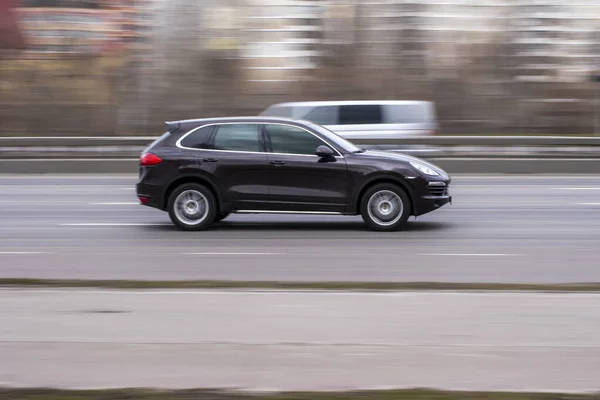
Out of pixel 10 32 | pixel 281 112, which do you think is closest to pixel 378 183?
pixel 281 112

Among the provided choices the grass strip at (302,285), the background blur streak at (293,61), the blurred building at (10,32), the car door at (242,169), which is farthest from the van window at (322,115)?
the blurred building at (10,32)

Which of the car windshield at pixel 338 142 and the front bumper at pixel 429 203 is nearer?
A: the front bumper at pixel 429 203

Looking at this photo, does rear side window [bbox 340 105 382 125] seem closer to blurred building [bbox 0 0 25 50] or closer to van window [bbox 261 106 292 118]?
van window [bbox 261 106 292 118]

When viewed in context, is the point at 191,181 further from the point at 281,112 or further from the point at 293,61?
the point at 293,61

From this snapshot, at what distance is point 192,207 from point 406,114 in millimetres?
11845

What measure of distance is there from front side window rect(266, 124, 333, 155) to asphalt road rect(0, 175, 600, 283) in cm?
111

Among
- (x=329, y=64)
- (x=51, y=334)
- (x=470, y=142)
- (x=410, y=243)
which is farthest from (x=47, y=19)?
(x=51, y=334)

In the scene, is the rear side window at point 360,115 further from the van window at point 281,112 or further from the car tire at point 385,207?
the car tire at point 385,207

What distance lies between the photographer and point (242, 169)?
1311cm

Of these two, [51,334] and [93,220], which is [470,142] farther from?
[51,334]

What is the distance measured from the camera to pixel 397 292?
8281mm

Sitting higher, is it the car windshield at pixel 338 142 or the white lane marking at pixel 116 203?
the car windshield at pixel 338 142

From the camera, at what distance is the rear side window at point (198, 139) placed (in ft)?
43.9

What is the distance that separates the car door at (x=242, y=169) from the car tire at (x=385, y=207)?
1.40 m
